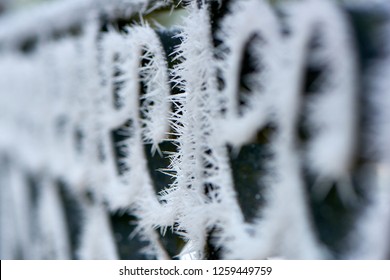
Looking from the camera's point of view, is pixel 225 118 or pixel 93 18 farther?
pixel 93 18

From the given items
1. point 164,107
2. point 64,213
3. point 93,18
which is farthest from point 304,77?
point 64,213

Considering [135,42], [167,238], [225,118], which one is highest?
[135,42]

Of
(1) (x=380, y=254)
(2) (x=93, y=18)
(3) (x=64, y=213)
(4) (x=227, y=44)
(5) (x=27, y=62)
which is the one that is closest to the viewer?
(1) (x=380, y=254)

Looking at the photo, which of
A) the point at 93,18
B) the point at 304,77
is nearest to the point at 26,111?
the point at 93,18

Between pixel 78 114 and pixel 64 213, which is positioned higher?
pixel 78 114

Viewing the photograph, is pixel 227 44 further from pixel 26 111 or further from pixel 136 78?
pixel 26 111

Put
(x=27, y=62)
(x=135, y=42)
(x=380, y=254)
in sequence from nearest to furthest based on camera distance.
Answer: (x=380, y=254) < (x=135, y=42) < (x=27, y=62)
